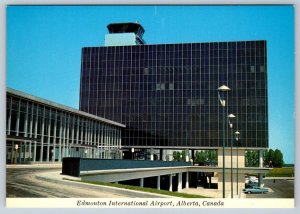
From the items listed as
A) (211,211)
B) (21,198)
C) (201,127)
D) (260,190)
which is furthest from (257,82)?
(21,198)

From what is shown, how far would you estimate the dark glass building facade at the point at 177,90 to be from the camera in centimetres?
7412

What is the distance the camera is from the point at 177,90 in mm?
76812

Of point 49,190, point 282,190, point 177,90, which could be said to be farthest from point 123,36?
point 49,190

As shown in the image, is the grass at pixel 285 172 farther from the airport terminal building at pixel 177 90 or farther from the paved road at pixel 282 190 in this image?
the airport terminal building at pixel 177 90

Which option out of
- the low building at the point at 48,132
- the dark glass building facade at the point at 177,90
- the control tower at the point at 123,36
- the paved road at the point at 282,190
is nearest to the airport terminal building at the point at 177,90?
the dark glass building facade at the point at 177,90

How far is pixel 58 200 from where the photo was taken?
2856 cm

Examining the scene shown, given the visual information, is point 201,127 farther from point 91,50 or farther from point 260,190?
point 91,50

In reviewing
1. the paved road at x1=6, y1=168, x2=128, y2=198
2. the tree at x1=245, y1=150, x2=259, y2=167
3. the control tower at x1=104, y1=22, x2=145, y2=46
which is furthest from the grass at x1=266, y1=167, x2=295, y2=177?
the control tower at x1=104, y1=22, x2=145, y2=46

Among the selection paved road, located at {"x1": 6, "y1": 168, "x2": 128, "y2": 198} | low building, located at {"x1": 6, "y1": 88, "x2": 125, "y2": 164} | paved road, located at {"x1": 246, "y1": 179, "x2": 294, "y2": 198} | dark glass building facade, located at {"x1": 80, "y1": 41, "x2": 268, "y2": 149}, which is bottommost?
paved road, located at {"x1": 246, "y1": 179, "x2": 294, "y2": 198}

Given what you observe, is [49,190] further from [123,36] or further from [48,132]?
[123,36]

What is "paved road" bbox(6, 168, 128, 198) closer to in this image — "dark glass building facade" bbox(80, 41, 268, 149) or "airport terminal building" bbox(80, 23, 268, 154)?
"airport terminal building" bbox(80, 23, 268, 154)

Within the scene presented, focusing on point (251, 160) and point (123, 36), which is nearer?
point (123, 36)

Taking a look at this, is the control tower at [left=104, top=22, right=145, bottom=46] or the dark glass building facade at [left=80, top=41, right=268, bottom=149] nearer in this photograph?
the dark glass building facade at [left=80, top=41, right=268, bottom=149]

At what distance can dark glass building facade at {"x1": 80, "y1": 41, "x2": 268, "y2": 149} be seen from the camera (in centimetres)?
7412
